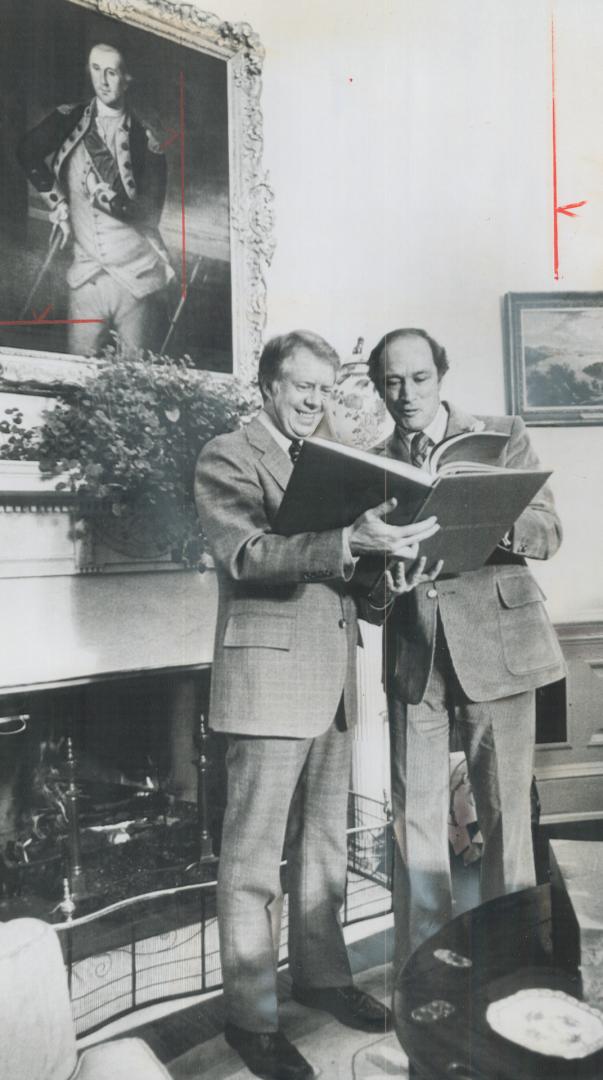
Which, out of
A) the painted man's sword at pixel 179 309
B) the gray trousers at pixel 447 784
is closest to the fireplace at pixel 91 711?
the painted man's sword at pixel 179 309

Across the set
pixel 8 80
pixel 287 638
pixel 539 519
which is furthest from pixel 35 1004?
pixel 8 80

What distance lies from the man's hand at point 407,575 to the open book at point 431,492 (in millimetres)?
20

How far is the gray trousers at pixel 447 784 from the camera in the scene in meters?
1.81

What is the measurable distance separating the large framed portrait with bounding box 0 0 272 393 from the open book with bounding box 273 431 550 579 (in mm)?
566

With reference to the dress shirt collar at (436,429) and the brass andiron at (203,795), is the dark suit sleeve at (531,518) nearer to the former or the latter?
the dress shirt collar at (436,429)

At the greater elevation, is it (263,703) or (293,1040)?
(263,703)

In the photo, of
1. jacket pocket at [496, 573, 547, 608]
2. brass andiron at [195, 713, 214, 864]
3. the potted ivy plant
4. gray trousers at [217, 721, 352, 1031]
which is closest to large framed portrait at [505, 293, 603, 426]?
→ jacket pocket at [496, 573, 547, 608]

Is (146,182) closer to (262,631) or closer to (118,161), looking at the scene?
(118,161)

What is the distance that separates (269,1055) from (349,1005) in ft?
0.68

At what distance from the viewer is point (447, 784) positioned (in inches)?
72.9

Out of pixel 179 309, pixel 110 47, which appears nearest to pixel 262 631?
pixel 179 309

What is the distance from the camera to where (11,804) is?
1883mm

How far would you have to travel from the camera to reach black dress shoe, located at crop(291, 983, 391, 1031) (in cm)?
172

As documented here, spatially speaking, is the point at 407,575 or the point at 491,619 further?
the point at 491,619
